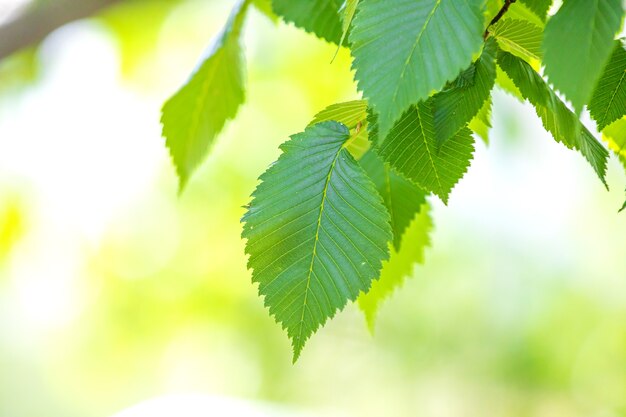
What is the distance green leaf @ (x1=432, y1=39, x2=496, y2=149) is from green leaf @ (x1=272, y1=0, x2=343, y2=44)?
15cm

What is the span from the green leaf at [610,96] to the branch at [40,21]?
2.49ft

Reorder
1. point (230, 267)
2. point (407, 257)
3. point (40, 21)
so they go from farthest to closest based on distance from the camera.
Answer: point (230, 267)
point (40, 21)
point (407, 257)

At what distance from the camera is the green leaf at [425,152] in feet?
1.03

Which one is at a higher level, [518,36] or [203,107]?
[203,107]

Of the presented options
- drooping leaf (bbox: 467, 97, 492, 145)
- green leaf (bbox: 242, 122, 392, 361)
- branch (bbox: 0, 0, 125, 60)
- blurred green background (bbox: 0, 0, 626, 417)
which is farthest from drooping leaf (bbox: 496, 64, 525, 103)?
blurred green background (bbox: 0, 0, 626, 417)

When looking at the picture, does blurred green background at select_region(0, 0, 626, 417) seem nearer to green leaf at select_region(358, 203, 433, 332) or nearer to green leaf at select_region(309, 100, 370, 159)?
green leaf at select_region(358, 203, 433, 332)

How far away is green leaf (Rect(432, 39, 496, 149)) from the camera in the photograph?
0.30 metres

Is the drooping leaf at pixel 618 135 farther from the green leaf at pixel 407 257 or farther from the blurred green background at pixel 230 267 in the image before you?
the blurred green background at pixel 230 267

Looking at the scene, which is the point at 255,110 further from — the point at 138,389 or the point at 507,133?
the point at 138,389

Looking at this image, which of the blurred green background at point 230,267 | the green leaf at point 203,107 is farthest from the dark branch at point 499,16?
the blurred green background at point 230,267

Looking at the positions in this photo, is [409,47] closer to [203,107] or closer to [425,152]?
[425,152]

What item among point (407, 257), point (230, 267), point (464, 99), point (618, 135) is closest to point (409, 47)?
point (464, 99)

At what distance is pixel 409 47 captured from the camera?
0.90ft

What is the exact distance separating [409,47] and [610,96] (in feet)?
0.34
